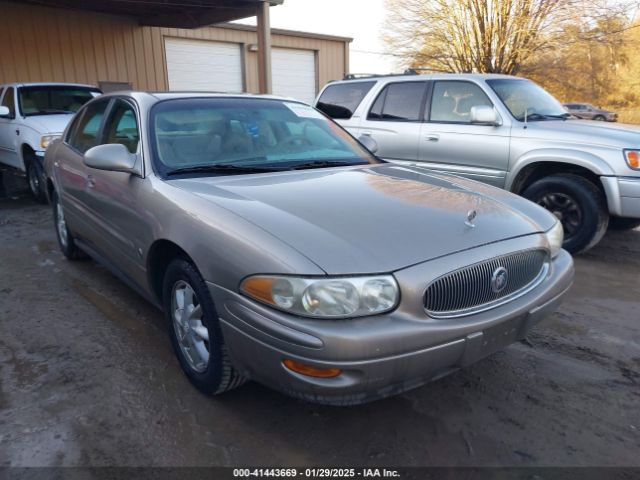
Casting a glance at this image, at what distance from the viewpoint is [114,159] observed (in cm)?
294

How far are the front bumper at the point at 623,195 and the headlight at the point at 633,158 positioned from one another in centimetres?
12

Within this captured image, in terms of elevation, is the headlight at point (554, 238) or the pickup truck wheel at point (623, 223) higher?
the headlight at point (554, 238)

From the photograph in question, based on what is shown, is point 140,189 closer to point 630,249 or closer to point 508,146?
point 508,146

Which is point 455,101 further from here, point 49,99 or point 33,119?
point 49,99

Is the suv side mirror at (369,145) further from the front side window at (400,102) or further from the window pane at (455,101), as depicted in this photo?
the front side window at (400,102)

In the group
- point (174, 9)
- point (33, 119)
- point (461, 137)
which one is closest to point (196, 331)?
point (461, 137)

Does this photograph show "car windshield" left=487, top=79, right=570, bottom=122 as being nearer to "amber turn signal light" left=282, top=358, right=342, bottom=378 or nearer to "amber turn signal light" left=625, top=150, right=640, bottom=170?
"amber turn signal light" left=625, top=150, right=640, bottom=170

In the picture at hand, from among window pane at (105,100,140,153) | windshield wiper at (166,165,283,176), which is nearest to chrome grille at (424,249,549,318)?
windshield wiper at (166,165,283,176)

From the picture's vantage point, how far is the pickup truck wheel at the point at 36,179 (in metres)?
7.55

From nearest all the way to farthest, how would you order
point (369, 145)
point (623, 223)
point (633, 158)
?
1. point (369, 145)
2. point (633, 158)
3. point (623, 223)

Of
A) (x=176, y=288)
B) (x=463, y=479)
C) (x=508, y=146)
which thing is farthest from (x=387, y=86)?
(x=463, y=479)

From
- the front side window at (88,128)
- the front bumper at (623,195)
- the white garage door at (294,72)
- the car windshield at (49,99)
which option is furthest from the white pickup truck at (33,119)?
the white garage door at (294,72)

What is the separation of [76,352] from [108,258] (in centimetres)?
74

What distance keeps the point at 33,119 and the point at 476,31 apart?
16.5 m
